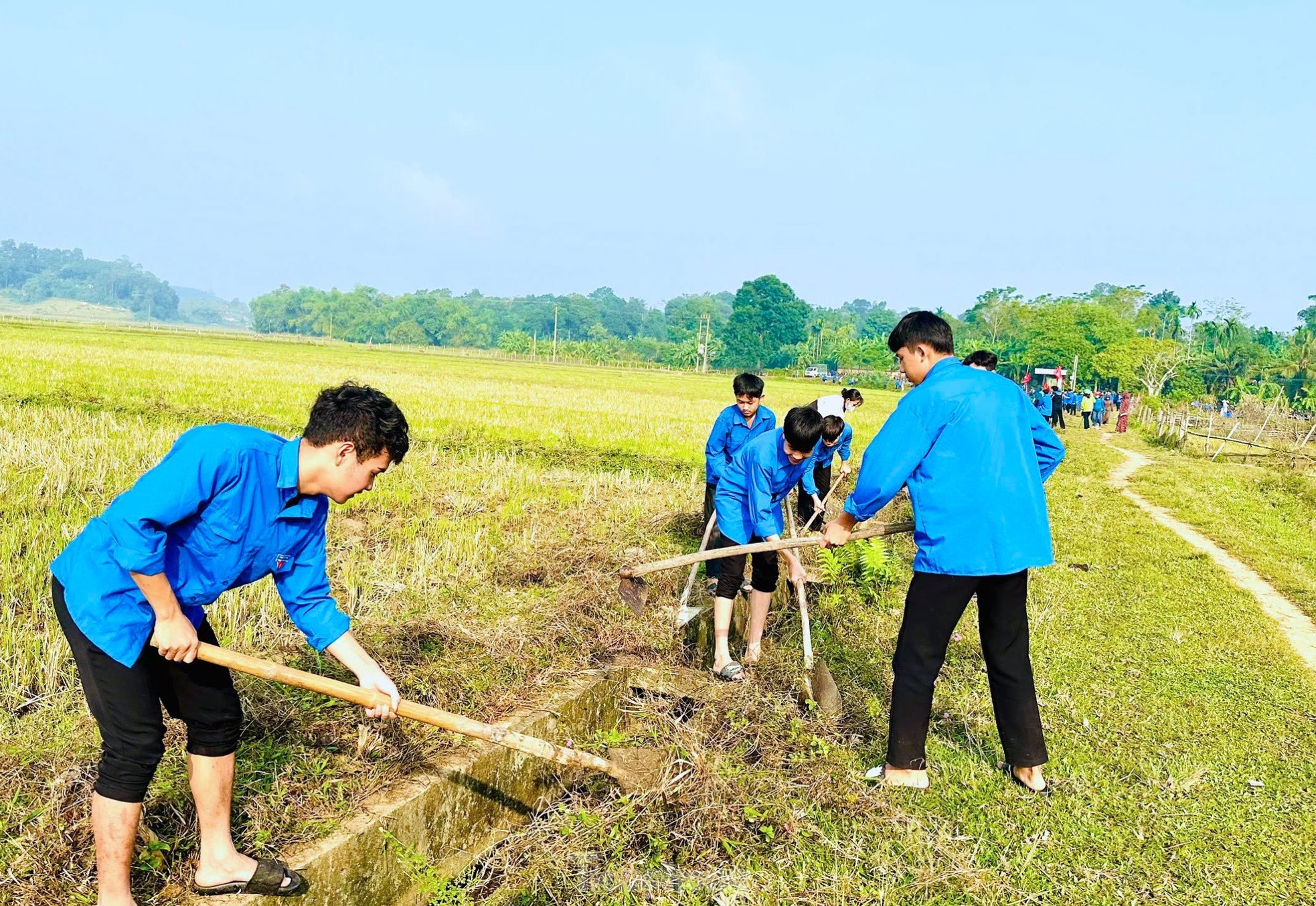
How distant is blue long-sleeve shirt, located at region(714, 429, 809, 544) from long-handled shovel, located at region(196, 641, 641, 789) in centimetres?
208

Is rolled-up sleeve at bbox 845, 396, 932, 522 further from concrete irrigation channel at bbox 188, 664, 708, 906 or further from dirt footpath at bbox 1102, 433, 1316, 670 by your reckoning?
dirt footpath at bbox 1102, 433, 1316, 670

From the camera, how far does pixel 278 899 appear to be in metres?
2.73

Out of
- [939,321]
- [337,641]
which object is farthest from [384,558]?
[939,321]

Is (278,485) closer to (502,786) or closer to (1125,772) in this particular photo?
(502,786)

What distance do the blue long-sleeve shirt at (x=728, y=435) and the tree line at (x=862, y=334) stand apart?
40311 millimetres

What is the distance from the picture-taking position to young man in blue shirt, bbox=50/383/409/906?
8.06 ft

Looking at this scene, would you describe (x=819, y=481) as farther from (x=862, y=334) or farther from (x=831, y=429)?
(x=862, y=334)

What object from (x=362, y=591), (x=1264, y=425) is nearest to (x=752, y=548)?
(x=362, y=591)

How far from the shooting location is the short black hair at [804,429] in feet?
15.1

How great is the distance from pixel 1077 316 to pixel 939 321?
75.1 meters

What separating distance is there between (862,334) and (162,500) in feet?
561

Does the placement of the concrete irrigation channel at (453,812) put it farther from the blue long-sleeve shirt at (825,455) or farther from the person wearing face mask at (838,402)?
the person wearing face mask at (838,402)

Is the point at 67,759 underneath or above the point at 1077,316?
underneath

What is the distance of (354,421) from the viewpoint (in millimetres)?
2652
